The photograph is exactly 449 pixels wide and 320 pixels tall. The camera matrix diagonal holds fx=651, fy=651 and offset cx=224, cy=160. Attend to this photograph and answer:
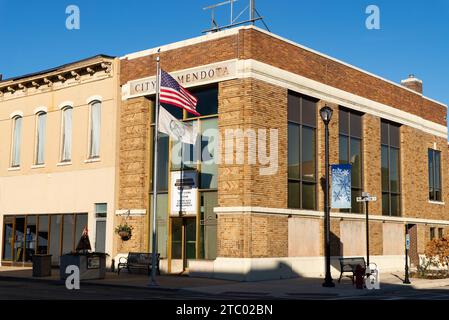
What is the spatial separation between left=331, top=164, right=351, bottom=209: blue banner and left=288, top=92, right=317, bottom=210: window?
233cm

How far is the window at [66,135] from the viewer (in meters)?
32.3

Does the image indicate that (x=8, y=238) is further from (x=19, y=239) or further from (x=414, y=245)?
(x=414, y=245)

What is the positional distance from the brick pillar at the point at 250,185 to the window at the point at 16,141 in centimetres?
1384

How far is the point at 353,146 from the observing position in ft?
104

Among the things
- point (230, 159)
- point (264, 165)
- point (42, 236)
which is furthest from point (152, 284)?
point (42, 236)

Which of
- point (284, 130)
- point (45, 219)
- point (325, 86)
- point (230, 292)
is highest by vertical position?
point (325, 86)

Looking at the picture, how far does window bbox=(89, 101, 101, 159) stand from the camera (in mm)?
30953

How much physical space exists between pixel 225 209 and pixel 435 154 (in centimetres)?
1889

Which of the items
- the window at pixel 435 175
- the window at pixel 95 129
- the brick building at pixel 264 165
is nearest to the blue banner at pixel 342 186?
the brick building at pixel 264 165

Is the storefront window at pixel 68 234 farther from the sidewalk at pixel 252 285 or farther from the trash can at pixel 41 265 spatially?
the trash can at pixel 41 265
